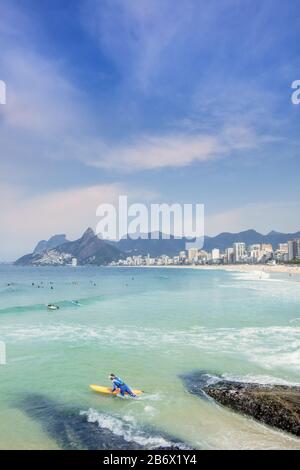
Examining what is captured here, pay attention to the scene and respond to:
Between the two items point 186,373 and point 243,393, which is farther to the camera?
point 186,373

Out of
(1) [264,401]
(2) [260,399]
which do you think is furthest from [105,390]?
(1) [264,401]

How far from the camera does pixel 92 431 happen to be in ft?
39.8

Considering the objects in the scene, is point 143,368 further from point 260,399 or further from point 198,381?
point 260,399

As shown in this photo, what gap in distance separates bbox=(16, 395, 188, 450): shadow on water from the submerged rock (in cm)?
336

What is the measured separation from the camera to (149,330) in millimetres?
30516

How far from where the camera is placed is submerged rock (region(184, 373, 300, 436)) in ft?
40.2

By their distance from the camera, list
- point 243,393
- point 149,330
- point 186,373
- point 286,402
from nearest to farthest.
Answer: point 286,402 → point 243,393 → point 186,373 → point 149,330

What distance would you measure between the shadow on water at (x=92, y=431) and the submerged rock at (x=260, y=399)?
132 inches

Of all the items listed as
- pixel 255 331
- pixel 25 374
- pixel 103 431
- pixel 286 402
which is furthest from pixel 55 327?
pixel 286 402

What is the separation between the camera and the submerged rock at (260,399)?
1225cm

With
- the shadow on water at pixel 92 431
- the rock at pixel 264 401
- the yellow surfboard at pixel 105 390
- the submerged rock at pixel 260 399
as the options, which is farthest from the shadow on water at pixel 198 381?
the shadow on water at pixel 92 431

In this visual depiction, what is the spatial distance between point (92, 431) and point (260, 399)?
20.8 ft
